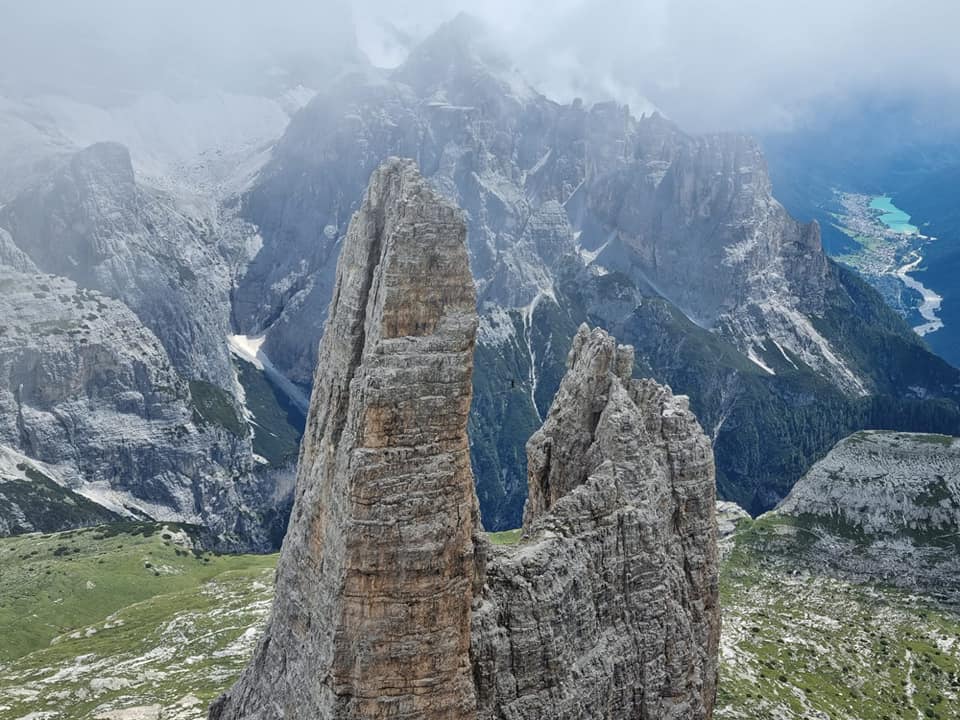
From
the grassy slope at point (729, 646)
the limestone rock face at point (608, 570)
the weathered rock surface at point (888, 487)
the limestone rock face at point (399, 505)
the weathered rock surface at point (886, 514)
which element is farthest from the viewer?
the weathered rock surface at point (888, 487)

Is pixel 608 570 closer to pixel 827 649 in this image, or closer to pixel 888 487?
pixel 827 649

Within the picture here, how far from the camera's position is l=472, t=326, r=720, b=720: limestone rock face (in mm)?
54406

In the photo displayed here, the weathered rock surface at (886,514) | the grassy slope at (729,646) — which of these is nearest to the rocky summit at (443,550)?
the grassy slope at (729,646)

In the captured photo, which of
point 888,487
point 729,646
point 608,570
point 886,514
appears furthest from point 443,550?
point 888,487

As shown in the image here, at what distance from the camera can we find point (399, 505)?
4694 cm

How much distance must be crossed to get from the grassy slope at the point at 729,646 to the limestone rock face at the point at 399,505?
55495mm

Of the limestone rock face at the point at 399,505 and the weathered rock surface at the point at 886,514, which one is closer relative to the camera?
the limestone rock face at the point at 399,505

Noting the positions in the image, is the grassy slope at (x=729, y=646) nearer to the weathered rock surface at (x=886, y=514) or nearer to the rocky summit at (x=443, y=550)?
the weathered rock surface at (x=886, y=514)

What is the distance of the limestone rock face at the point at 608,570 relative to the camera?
54.4 metres

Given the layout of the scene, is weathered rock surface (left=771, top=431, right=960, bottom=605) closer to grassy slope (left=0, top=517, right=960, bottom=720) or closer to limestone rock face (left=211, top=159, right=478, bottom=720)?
grassy slope (left=0, top=517, right=960, bottom=720)

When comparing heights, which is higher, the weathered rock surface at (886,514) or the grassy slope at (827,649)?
the weathered rock surface at (886,514)

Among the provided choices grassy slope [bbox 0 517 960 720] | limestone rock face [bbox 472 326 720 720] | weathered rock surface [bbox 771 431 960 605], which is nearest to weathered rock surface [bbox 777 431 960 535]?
weathered rock surface [bbox 771 431 960 605]

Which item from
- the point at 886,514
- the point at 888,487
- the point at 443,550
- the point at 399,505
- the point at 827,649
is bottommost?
the point at 827,649

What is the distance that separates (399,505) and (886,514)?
525 ft
